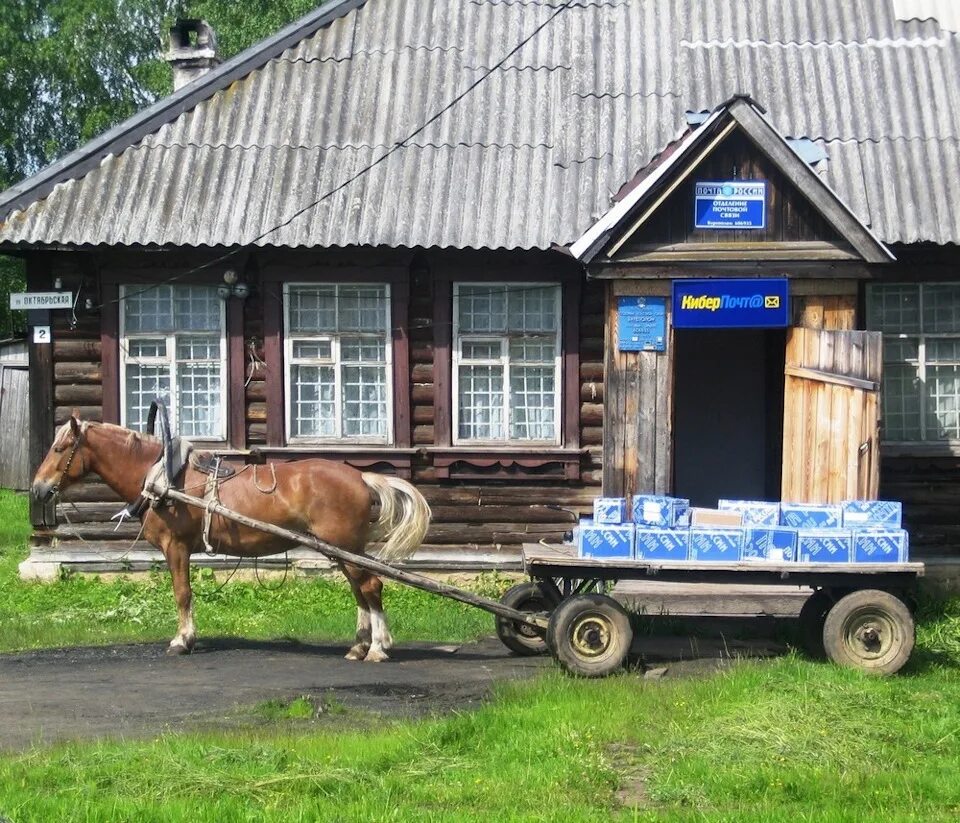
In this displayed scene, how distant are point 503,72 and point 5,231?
217 inches

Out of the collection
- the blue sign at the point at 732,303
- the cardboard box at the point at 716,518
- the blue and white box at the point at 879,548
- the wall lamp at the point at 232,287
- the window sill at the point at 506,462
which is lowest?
the blue and white box at the point at 879,548

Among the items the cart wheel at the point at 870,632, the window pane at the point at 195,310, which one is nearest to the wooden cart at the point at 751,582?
the cart wheel at the point at 870,632

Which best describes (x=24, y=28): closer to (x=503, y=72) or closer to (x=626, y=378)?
(x=503, y=72)

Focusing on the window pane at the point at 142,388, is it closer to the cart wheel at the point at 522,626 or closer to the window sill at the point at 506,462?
the window sill at the point at 506,462

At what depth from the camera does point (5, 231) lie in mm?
13422

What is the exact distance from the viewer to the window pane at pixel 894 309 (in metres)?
14.0

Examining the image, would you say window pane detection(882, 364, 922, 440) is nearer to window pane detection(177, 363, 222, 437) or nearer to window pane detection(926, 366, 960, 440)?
window pane detection(926, 366, 960, 440)

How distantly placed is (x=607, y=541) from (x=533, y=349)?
4.47 metres

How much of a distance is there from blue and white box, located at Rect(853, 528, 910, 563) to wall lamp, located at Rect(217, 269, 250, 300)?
667 centimetres

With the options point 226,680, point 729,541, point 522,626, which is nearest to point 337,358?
point 522,626

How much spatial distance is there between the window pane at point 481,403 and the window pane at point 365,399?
2.58ft

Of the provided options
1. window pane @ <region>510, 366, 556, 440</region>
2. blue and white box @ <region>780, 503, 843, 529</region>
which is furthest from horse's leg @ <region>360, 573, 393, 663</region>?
window pane @ <region>510, 366, 556, 440</region>

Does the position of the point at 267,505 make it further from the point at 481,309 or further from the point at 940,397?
the point at 940,397

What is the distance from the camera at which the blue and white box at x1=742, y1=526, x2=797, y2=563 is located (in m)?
9.81
